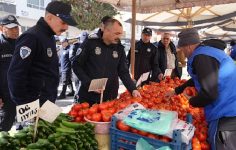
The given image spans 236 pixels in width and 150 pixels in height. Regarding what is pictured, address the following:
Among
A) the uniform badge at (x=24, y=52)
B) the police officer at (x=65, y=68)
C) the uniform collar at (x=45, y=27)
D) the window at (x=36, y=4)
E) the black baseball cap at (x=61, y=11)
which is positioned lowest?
→ the police officer at (x=65, y=68)

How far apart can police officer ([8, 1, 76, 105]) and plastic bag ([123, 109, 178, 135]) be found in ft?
3.38

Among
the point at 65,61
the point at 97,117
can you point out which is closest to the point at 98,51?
the point at 97,117

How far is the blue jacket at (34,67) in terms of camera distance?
284 cm

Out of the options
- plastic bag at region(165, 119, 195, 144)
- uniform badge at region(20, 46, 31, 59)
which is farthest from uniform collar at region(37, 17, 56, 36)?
plastic bag at region(165, 119, 195, 144)

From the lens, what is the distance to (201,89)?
2.38m

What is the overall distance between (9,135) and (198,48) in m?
1.61

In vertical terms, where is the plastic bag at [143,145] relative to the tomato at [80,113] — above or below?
below

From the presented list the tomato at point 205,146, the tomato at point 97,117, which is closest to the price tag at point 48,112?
the tomato at point 97,117

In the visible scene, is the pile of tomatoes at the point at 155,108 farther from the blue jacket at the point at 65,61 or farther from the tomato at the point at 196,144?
the blue jacket at the point at 65,61

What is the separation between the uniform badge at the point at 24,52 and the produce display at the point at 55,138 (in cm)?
68

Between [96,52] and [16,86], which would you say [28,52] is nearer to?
[16,86]

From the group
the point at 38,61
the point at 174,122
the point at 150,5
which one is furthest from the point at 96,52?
the point at 150,5

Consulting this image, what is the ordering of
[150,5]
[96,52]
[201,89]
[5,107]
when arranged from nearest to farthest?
[201,89] < [96,52] < [5,107] < [150,5]

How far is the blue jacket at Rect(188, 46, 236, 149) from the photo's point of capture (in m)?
2.37
